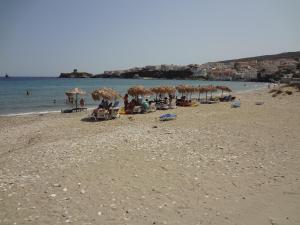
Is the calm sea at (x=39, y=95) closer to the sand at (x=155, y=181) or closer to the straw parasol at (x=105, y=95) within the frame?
the straw parasol at (x=105, y=95)

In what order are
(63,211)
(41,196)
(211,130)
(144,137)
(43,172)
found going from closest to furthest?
(63,211) < (41,196) < (43,172) < (144,137) < (211,130)

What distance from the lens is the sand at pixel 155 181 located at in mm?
5039

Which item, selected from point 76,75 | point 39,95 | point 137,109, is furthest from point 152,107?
point 76,75

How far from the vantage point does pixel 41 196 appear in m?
5.73

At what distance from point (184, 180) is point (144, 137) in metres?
4.56

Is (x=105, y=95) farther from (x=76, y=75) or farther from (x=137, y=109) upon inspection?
(x=76, y=75)

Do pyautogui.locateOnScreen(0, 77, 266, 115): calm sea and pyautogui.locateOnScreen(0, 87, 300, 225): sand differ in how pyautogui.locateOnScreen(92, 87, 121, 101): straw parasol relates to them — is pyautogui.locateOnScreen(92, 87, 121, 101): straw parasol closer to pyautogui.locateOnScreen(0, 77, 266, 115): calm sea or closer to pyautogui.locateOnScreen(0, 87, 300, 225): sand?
pyautogui.locateOnScreen(0, 77, 266, 115): calm sea

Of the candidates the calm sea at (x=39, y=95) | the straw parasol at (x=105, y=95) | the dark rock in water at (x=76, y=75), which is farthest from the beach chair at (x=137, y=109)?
the dark rock in water at (x=76, y=75)

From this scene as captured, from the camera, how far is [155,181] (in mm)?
6523

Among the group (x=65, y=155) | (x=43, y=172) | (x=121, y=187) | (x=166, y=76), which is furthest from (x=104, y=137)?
(x=166, y=76)

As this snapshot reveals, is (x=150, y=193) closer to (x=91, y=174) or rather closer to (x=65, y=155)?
(x=91, y=174)

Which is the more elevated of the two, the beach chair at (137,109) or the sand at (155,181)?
the beach chair at (137,109)

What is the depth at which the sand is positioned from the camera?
16.5 feet

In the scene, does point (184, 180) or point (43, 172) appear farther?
point (43, 172)
